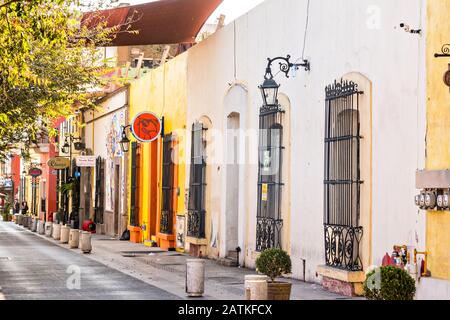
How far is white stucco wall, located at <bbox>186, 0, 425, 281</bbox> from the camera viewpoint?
1455 centimetres

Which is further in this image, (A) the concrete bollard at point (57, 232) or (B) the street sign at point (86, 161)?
(A) the concrete bollard at point (57, 232)

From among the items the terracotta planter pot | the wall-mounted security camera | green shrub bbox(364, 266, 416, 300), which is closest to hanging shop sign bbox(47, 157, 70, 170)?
the terracotta planter pot

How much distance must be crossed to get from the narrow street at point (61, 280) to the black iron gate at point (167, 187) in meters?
3.08

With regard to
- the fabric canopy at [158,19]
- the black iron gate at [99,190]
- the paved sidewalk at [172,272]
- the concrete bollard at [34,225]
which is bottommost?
the concrete bollard at [34,225]

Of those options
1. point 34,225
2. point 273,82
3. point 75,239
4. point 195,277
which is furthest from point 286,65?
point 34,225

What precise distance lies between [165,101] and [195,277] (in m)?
15.2

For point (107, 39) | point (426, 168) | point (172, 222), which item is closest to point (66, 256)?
point (172, 222)

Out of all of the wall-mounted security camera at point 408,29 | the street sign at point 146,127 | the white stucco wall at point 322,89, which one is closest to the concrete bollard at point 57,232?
the street sign at point 146,127

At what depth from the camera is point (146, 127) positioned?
30.1 m

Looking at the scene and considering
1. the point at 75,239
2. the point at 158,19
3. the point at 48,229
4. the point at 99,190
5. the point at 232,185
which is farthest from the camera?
the point at 48,229

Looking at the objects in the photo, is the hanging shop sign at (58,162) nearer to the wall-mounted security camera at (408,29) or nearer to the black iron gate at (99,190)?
the black iron gate at (99,190)

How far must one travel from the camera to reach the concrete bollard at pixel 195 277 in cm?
1589

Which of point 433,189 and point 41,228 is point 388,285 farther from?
point 41,228

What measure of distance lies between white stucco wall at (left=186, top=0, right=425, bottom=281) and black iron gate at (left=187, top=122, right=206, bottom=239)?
808mm
